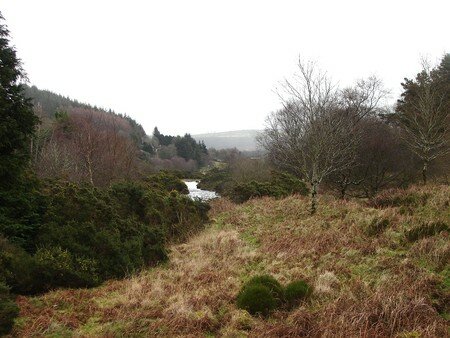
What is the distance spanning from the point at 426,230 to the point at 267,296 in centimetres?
440

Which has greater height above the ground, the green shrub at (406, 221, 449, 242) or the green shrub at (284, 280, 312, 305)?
the green shrub at (406, 221, 449, 242)

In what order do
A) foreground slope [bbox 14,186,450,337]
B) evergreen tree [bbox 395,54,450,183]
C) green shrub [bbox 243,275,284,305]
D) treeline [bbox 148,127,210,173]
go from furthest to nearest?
treeline [bbox 148,127,210,173] < evergreen tree [bbox 395,54,450,183] < green shrub [bbox 243,275,284,305] < foreground slope [bbox 14,186,450,337]

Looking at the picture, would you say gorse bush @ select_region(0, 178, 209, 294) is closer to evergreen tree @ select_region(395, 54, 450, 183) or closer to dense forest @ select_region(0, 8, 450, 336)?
dense forest @ select_region(0, 8, 450, 336)

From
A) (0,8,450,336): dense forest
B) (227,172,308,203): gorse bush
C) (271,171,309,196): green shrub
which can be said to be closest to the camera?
(0,8,450,336): dense forest

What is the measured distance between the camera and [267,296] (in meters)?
5.67

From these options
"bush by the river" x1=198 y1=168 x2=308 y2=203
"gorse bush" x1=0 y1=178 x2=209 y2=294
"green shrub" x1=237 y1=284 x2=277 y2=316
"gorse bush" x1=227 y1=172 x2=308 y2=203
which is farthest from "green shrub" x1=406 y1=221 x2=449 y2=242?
"gorse bush" x1=227 y1=172 x2=308 y2=203

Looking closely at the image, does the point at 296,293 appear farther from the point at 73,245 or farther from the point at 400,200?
the point at 400,200

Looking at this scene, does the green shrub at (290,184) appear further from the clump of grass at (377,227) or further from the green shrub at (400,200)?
the clump of grass at (377,227)

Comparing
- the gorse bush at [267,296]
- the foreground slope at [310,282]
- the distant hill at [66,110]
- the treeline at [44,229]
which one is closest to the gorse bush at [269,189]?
the foreground slope at [310,282]

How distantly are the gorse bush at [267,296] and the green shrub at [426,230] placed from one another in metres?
3.30

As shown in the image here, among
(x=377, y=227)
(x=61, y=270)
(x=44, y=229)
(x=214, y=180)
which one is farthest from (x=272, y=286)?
(x=214, y=180)

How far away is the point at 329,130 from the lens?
13.2 meters

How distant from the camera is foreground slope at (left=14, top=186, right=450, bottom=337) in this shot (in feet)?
15.2

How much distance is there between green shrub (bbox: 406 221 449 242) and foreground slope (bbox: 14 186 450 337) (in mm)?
20
